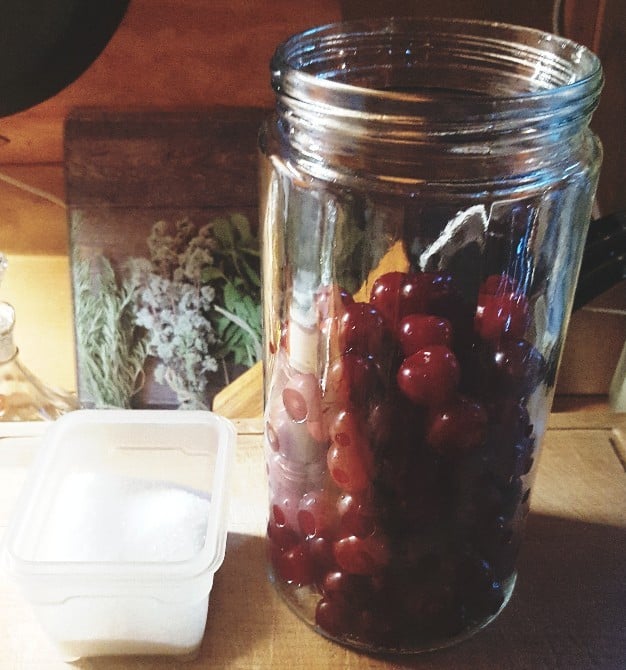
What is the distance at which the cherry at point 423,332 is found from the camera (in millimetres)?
385

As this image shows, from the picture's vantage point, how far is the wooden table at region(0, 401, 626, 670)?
17.8 inches

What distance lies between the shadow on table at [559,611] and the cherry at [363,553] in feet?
0.22

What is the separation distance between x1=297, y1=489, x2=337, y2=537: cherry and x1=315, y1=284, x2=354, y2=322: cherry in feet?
0.33

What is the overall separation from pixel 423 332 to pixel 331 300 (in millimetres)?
58

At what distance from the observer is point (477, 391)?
406 millimetres

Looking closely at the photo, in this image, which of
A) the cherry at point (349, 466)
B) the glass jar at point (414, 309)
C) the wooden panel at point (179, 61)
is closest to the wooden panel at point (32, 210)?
the wooden panel at point (179, 61)

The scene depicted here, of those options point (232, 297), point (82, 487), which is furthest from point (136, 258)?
point (82, 487)

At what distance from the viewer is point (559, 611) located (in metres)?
0.49

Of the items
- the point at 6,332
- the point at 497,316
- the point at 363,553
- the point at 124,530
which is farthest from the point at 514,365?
the point at 6,332

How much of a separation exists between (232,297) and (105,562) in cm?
26

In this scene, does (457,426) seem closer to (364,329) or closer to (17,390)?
(364,329)

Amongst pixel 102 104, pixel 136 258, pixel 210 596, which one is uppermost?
pixel 102 104

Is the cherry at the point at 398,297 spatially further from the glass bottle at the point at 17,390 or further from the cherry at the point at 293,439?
the glass bottle at the point at 17,390

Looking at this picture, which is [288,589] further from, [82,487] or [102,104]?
[102,104]
